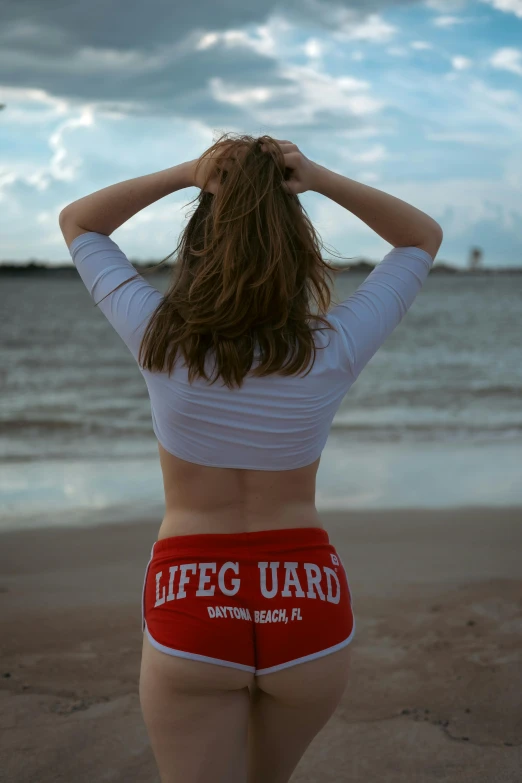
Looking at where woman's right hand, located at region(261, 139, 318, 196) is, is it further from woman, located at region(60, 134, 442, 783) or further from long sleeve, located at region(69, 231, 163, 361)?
long sleeve, located at region(69, 231, 163, 361)

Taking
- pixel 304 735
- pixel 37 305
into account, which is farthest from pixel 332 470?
pixel 37 305

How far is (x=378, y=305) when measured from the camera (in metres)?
1.66

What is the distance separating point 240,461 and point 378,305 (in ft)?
1.44

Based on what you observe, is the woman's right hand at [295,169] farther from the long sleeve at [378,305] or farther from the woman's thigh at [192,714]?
the woman's thigh at [192,714]

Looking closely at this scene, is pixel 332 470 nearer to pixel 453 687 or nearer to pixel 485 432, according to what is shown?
pixel 485 432

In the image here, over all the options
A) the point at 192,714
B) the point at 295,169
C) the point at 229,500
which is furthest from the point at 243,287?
the point at 192,714

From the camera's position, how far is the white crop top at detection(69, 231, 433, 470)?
1493mm

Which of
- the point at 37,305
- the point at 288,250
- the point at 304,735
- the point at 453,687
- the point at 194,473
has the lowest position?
the point at 37,305

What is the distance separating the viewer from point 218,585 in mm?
1493

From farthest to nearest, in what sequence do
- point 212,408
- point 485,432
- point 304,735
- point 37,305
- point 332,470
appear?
point 37,305, point 485,432, point 332,470, point 304,735, point 212,408

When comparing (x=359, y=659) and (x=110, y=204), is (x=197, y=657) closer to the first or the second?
(x=110, y=204)

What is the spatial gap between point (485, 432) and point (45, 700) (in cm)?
847

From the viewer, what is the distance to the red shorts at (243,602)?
147cm

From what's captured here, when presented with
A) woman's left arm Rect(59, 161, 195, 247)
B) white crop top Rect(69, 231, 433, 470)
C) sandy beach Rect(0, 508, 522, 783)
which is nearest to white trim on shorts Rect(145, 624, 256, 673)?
white crop top Rect(69, 231, 433, 470)
